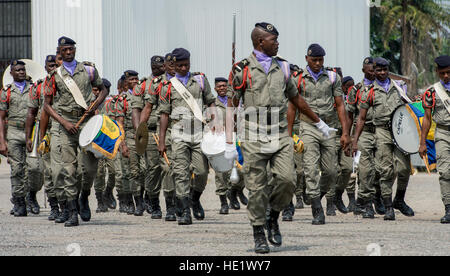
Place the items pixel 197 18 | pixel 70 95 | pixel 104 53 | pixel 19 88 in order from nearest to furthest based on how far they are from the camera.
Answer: pixel 70 95 < pixel 19 88 < pixel 104 53 < pixel 197 18

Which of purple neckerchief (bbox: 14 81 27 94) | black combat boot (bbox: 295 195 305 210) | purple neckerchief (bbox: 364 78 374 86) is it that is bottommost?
black combat boot (bbox: 295 195 305 210)

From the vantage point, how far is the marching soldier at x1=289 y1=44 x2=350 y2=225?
12336 millimetres

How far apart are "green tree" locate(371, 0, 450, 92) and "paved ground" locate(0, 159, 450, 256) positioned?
3452 centimetres

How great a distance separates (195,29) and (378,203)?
716 inches

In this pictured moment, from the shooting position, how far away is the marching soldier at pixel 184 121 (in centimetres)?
1235

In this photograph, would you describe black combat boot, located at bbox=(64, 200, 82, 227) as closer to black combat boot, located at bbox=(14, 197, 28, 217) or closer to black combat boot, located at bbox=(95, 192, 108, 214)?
black combat boot, located at bbox=(14, 197, 28, 217)

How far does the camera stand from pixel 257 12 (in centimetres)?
3219

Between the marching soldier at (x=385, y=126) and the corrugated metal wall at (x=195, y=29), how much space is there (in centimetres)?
1601

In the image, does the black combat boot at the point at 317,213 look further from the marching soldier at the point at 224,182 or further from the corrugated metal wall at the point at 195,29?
the corrugated metal wall at the point at 195,29

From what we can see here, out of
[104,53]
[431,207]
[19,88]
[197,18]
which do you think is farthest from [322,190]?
[197,18]

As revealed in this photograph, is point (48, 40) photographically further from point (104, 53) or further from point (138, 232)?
point (138, 232)

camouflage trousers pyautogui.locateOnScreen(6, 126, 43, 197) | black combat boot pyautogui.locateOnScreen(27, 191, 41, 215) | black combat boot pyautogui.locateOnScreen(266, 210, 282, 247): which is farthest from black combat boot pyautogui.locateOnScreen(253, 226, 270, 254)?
black combat boot pyautogui.locateOnScreen(27, 191, 41, 215)

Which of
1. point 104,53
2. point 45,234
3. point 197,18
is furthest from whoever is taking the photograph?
point 197,18

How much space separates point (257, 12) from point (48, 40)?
7491mm
